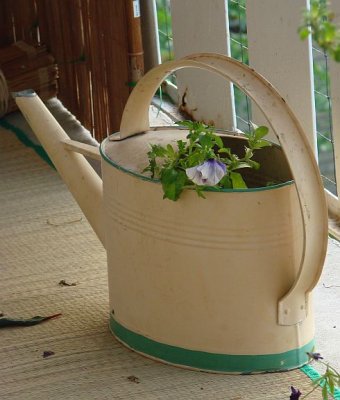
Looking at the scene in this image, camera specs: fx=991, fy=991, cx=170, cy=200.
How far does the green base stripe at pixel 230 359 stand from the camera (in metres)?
1.93

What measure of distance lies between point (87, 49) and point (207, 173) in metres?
1.85

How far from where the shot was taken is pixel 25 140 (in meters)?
3.61

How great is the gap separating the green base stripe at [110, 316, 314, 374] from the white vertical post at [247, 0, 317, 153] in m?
0.91

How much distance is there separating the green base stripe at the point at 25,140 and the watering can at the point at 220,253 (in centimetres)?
135

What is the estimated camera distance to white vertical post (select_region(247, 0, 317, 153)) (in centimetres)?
272

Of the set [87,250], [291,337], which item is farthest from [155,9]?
[291,337]

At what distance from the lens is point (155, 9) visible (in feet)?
12.1

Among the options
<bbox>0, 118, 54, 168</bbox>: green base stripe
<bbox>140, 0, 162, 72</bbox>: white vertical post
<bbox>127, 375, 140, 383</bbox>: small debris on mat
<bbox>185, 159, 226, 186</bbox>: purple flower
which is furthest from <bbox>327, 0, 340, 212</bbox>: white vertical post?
<bbox>140, 0, 162, 72</bbox>: white vertical post

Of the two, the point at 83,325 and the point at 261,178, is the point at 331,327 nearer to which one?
the point at 261,178

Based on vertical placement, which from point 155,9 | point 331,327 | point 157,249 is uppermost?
point 155,9

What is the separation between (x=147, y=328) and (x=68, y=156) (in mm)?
490

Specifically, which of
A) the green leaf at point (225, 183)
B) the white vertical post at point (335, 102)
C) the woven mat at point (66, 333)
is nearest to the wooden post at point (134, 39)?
the woven mat at point (66, 333)

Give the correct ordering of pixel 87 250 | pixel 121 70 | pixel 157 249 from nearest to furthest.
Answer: pixel 157 249, pixel 87 250, pixel 121 70

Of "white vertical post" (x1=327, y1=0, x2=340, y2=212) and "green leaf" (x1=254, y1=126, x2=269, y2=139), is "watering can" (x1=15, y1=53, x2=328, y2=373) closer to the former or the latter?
"green leaf" (x1=254, y1=126, x2=269, y2=139)
